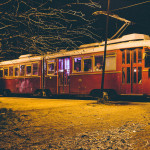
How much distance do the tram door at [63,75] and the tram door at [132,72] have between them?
4.10 metres

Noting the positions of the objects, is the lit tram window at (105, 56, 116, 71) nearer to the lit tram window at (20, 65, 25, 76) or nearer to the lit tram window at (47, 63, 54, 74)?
the lit tram window at (47, 63, 54, 74)

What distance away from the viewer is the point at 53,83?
15.0 meters

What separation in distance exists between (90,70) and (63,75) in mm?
2310

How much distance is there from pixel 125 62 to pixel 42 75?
6824 millimetres

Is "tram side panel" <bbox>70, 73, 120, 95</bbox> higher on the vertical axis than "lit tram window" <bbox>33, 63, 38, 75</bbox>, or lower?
lower

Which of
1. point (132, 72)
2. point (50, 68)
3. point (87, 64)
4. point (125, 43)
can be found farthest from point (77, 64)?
point (132, 72)

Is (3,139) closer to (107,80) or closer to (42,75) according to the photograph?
(107,80)

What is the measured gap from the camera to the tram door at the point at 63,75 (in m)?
14.2

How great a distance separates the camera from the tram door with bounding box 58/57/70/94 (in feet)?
46.5

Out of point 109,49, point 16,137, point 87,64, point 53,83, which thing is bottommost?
point 16,137

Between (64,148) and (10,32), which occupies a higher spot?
(10,32)

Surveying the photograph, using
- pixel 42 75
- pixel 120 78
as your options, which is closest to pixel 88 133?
pixel 120 78

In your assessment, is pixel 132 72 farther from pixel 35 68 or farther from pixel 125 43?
pixel 35 68

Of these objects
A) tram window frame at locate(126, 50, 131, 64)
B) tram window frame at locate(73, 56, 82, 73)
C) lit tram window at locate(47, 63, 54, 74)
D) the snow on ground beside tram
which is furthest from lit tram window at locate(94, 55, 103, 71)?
the snow on ground beside tram
